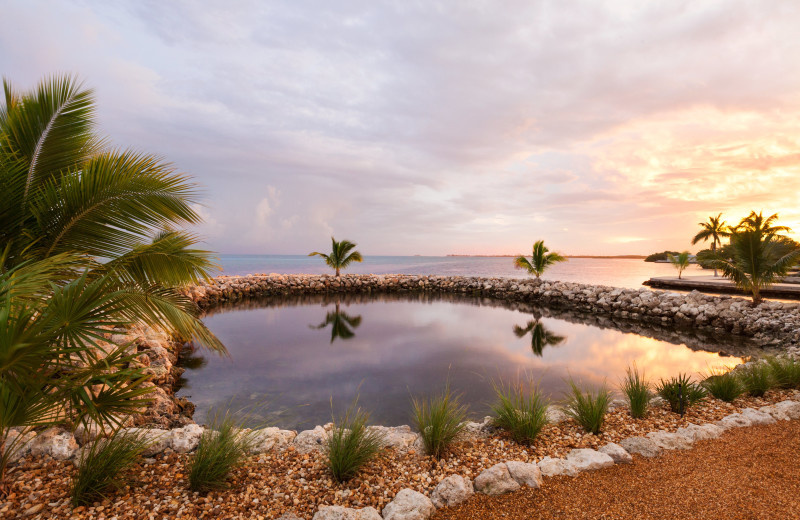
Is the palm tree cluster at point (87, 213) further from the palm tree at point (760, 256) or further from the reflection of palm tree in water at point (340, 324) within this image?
the palm tree at point (760, 256)

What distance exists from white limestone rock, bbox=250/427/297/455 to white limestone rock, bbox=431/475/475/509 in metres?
1.56

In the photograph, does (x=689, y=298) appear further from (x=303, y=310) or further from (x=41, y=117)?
(x=41, y=117)

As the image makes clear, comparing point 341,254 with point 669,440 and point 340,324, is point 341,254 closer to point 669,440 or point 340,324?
point 340,324

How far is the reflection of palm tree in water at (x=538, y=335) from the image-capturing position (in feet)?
27.5

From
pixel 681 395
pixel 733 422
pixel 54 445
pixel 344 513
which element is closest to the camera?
pixel 344 513

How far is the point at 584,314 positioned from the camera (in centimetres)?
1306

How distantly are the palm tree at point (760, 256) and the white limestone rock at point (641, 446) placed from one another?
11.5m

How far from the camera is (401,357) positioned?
7.30m

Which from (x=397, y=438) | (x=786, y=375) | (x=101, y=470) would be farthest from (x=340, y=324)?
(x=786, y=375)

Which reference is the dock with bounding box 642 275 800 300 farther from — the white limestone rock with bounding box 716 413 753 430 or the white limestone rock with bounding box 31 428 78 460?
the white limestone rock with bounding box 31 428 78 460

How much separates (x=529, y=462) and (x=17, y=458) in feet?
13.5

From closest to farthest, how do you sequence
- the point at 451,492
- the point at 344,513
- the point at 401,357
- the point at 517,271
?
the point at 344,513, the point at 451,492, the point at 401,357, the point at 517,271

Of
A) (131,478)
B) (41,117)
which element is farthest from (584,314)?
(41,117)

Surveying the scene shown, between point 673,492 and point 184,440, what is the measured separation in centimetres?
404
